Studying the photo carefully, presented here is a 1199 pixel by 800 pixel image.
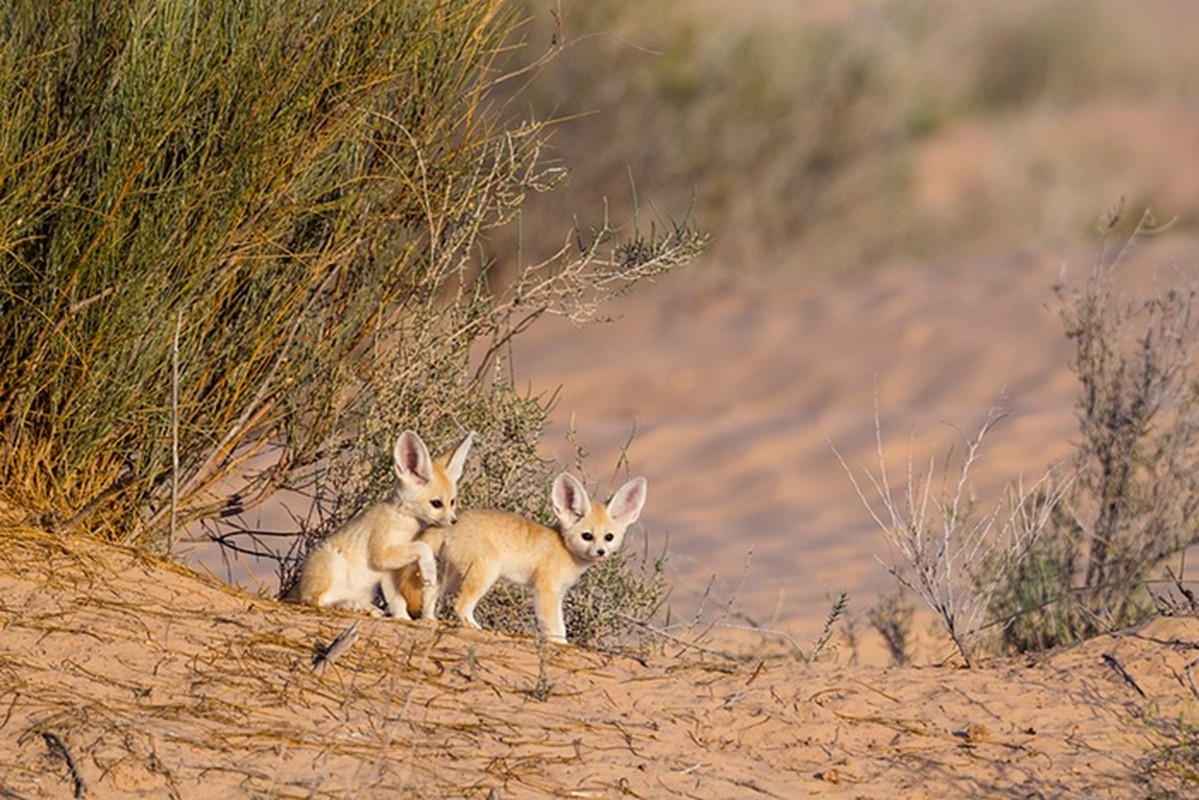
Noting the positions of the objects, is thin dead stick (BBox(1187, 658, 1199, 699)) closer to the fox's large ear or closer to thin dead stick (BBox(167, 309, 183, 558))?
the fox's large ear

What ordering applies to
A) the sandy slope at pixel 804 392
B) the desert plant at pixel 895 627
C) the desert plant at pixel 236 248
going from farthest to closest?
the sandy slope at pixel 804 392
the desert plant at pixel 895 627
the desert plant at pixel 236 248

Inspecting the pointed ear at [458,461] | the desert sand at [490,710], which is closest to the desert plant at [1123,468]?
the desert sand at [490,710]

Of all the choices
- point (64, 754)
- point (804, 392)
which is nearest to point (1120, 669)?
Result: point (64, 754)

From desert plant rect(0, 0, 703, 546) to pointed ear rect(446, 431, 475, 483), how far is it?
1.77ft

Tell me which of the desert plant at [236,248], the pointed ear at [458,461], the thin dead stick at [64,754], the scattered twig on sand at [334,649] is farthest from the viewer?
the pointed ear at [458,461]

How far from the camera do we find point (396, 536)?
21.1ft

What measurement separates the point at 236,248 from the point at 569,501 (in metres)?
1.47

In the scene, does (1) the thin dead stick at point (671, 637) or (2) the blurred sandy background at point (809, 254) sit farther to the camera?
(2) the blurred sandy background at point (809, 254)

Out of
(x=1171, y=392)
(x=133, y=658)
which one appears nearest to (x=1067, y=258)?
(x=1171, y=392)

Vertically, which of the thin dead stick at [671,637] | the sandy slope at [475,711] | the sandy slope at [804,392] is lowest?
the sandy slope at [475,711]

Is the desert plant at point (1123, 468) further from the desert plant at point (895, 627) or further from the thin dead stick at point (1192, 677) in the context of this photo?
the thin dead stick at point (1192, 677)

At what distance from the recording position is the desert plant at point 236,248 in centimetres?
619

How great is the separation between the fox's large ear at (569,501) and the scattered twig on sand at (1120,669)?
185 centimetres

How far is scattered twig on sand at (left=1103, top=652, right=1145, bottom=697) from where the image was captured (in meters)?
6.02
